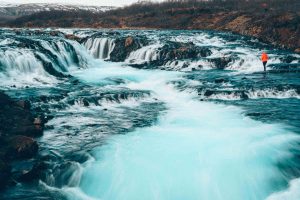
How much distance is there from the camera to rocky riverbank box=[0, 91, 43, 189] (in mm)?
10477

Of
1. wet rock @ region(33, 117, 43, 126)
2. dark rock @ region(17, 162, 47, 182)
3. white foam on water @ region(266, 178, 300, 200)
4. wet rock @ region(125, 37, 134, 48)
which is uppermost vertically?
wet rock @ region(125, 37, 134, 48)

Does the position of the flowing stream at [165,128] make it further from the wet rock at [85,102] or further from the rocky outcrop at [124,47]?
the rocky outcrop at [124,47]

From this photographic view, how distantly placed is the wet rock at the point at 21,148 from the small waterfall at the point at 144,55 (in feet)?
69.0

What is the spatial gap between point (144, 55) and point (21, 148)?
23059 mm

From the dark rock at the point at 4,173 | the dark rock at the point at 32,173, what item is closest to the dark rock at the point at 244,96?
the dark rock at the point at 32,173

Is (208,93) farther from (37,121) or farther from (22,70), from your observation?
(22,70)

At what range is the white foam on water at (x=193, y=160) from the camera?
33.7 ft

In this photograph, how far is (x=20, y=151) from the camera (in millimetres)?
11641

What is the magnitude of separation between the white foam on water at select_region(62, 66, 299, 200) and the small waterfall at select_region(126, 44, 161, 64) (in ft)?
53.9

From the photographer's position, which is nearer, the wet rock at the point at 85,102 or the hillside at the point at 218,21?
the wet rock at the point at 85,102

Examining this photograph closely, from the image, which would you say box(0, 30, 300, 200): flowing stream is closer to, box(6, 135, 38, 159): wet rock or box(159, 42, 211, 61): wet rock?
box(6, 135, 38, 159): wet rock

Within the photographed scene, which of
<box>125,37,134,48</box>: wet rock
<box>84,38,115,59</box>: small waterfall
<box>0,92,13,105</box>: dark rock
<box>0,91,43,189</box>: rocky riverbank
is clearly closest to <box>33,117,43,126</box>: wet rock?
<box>0,91,43,189</box>: rocky riverbank

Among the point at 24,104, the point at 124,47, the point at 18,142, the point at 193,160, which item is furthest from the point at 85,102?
the point at 124,47

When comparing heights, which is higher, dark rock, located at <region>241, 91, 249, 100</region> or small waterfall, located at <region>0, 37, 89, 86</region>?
small waterfall, located at <region>0, 37, 89, 86</region>
